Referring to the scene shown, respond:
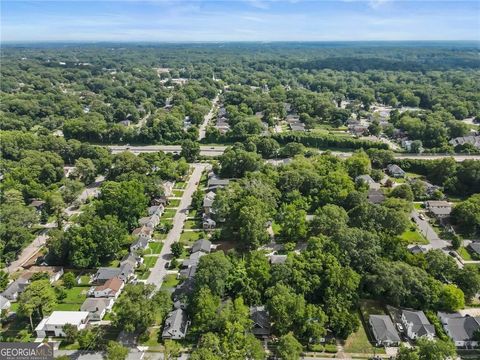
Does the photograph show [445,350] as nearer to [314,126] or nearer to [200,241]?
[200,241]

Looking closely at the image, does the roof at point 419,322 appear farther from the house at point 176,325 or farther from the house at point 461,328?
the house at point 176,325

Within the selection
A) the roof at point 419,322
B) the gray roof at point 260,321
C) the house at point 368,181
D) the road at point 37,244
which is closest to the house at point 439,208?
the house at point 368,181

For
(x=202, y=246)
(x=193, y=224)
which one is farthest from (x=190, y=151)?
(x=202, y=246)

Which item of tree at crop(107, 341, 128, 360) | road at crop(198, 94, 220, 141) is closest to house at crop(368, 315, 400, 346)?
Result: tree at crop(107, 341, 128, 360)

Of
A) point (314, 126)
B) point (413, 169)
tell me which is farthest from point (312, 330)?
point (314, 126)

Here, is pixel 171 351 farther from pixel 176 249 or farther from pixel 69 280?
pixel 69 280

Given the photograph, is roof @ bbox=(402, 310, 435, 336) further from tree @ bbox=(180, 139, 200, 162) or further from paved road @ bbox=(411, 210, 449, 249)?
tree @ bbox=(180, 139, 200, 162)
